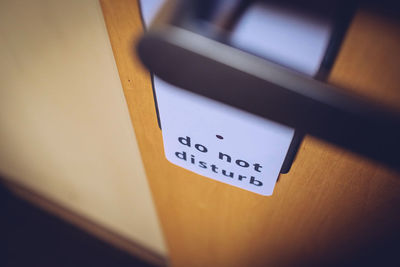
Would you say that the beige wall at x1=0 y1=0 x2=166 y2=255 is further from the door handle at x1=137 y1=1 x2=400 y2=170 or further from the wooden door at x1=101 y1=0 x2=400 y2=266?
the door handle at x1=137 y1=1 x2=400 y2=170

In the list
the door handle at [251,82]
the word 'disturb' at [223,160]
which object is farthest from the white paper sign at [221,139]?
the door handle at [251,82]

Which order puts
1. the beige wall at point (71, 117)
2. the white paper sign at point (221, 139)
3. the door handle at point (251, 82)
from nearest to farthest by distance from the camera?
the door handle at point (251, 82) → the white paper sign at point (221, 139) → the beige wall at point (71, 117)

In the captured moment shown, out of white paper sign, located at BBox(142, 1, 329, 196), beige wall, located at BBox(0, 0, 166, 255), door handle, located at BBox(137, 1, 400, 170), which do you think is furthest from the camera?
beige wall, located at BBox(0, 0, 166, 255)

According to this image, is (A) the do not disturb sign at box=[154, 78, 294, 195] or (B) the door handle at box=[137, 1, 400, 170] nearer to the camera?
(B) the door handle at box=[137, 1, 400, 170]

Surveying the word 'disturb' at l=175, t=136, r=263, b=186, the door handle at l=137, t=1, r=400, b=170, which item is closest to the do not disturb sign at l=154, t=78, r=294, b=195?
the word 'disturb' at l=175, t=136, r=263, b=186

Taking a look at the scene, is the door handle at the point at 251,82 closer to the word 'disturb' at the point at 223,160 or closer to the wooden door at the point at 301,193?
A: the wooden door at the point at 301,193

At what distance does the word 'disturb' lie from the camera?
0.47m

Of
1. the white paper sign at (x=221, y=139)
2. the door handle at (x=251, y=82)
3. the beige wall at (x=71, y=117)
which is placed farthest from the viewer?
the beige wall at (x=71, y=117)

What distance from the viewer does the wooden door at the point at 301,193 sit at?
29cm

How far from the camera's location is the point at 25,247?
4.68 ft

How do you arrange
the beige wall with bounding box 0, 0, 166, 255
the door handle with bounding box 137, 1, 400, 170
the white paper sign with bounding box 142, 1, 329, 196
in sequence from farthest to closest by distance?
the beige wall with bounding box 0, 0, 166, 255, the white paper sign with bounding box 142, 1, 329, 196, the door handle with bounding box 137, 1, 400, 170

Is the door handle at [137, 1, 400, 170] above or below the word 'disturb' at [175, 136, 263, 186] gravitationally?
above

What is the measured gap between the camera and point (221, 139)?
45cm

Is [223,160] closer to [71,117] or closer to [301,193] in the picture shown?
[301,193]
